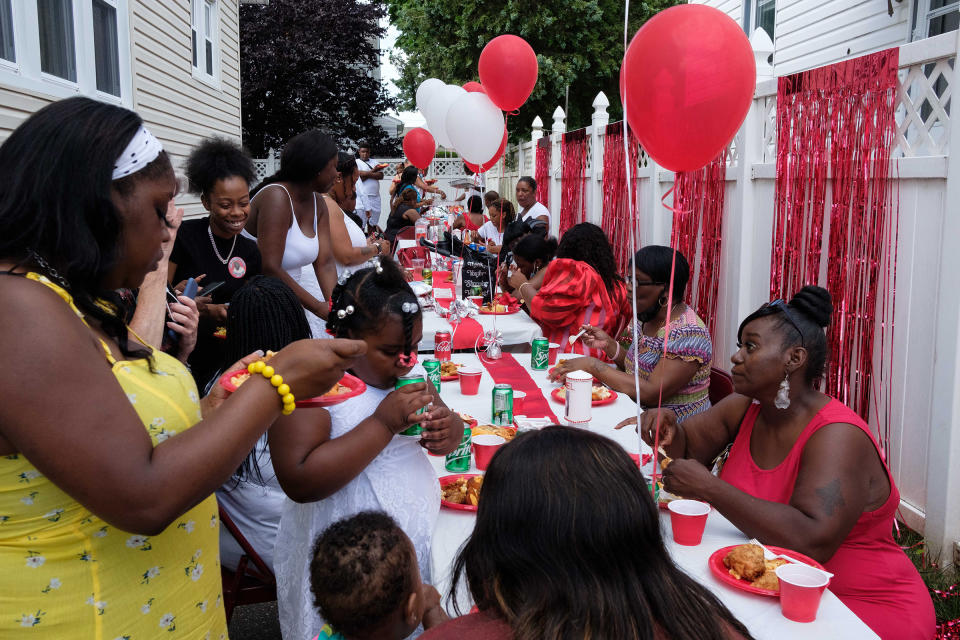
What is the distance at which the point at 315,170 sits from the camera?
447cm

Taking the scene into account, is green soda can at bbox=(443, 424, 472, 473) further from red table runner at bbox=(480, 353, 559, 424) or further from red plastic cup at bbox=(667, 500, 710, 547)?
red plastic cup at bbox=(667, 500, 710, 547)

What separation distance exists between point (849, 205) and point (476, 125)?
3.57 meters

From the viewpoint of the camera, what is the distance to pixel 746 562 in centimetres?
188

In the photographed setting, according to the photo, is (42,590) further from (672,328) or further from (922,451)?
(922,451)

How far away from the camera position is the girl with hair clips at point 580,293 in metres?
4.87

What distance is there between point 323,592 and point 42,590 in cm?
57

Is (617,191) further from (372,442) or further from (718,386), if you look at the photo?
(372,442)

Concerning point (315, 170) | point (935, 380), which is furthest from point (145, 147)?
point (935, 380)

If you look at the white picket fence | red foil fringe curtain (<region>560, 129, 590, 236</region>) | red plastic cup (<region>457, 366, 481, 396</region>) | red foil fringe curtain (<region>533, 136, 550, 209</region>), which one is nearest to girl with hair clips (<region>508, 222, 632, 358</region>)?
red plastic cup (<region>457, 366, 481, 396</region>)

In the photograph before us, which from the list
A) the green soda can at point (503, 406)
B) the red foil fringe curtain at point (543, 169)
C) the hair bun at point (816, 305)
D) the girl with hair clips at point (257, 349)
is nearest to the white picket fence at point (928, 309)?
the hair bun at point (816, 305)

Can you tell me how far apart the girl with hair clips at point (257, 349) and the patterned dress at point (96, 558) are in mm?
1018

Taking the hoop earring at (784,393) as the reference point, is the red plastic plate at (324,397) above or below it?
above

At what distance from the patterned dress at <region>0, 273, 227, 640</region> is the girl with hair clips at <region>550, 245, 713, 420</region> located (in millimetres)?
2319

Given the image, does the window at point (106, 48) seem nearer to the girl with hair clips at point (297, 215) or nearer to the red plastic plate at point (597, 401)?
the girl with hair clips at point (297, 215)
